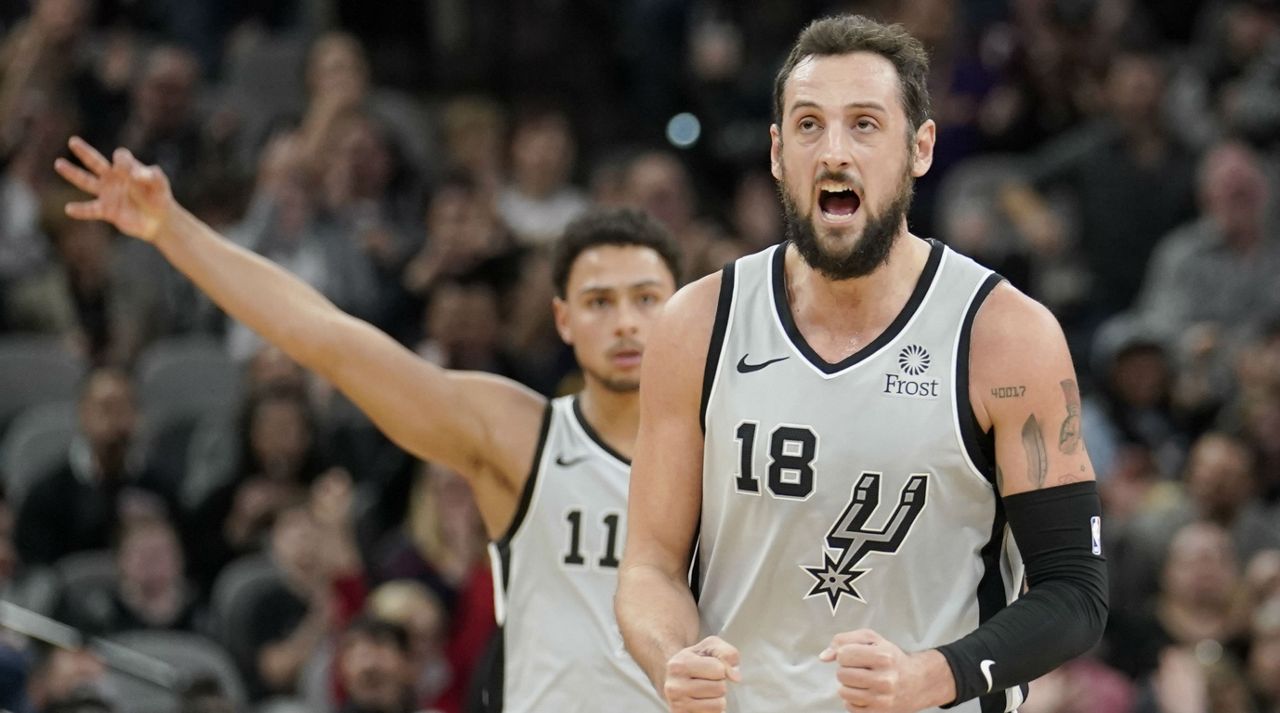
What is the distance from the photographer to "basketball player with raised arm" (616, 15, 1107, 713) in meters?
3.87

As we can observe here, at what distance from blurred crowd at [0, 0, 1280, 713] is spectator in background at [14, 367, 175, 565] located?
0.02 m

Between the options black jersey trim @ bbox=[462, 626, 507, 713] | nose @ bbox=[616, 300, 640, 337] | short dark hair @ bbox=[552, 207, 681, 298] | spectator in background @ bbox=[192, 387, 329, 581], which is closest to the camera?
black jersey trim @ bbox=[462, 626, 507, 713]

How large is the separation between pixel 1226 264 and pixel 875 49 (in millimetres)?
7949

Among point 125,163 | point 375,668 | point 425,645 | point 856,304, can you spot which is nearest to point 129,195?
point 125,163

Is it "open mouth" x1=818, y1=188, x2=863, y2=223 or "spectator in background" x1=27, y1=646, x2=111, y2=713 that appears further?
"spectator in background" x1=27, y1=646, x2=111, y2=713

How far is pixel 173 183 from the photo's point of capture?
11906 mm

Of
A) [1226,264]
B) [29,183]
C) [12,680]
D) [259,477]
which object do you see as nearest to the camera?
[12,680]

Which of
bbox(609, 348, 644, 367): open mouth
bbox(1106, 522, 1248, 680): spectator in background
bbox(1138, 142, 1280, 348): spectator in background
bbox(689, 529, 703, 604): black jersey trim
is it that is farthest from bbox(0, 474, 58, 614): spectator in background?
bbox(1138, 142, 1280, 348): spectator in background

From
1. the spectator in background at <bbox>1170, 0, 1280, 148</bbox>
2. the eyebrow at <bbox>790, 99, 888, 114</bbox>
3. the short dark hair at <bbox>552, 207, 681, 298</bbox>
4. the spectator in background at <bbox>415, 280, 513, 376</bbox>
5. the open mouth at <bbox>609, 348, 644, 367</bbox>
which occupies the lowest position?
the eyebrow at <bbox>790, 99, 888, 114</bbox>

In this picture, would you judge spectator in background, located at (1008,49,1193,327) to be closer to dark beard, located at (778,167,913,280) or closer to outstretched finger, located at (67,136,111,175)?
outstretched finger, located at (67,136,111,175)

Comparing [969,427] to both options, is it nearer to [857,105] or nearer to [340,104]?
[857,105]

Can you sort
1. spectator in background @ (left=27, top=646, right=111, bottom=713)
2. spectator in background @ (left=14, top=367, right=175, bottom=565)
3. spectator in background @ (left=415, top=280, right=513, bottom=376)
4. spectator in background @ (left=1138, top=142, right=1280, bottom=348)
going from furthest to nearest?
spectator in background @ (left=1138, top=142, right=1280, bottom=348), spectator in background @ (left=415, top=280, right=513, bottom=376), spectator in background @ (left=14, top=367, right=175, bottom=565), spectator in background @ (left=27, top=646, right=111, bottom=713)

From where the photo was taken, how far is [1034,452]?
3863mm

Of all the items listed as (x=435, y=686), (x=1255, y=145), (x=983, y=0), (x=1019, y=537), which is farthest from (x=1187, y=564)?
(x=983, y=0)
